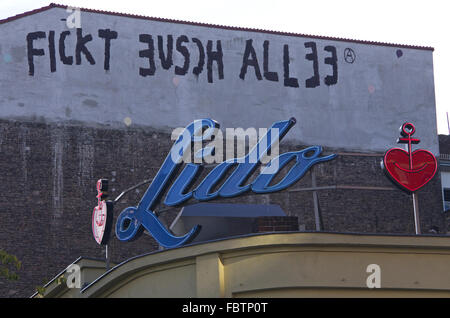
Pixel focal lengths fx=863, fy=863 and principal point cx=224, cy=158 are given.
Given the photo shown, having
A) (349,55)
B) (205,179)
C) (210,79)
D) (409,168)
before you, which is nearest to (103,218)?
(205,179)

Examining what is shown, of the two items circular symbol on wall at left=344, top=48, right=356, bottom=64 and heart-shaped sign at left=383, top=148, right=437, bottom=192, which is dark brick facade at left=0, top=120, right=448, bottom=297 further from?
heart-shaped sign at left=383, top=148, right=437, bottom=192

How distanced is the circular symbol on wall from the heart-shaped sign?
17542 mm

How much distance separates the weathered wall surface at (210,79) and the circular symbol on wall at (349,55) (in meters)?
0.07

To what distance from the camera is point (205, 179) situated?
22.9 m

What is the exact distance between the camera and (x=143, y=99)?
34406mm

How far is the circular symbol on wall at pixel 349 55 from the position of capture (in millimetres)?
37562

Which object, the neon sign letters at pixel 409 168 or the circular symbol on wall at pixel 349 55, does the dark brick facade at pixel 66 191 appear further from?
the neon sign letters at pixel 409 168

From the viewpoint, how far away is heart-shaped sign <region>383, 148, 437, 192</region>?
20250 mm

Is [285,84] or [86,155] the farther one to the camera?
[285,84]

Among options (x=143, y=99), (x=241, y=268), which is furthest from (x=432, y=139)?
(x=241, y=268)

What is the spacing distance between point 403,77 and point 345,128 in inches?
151

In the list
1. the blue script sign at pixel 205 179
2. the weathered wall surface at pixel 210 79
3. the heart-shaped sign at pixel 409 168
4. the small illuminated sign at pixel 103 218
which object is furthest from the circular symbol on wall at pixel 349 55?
the heart-shaped sign at pixel 409 168
